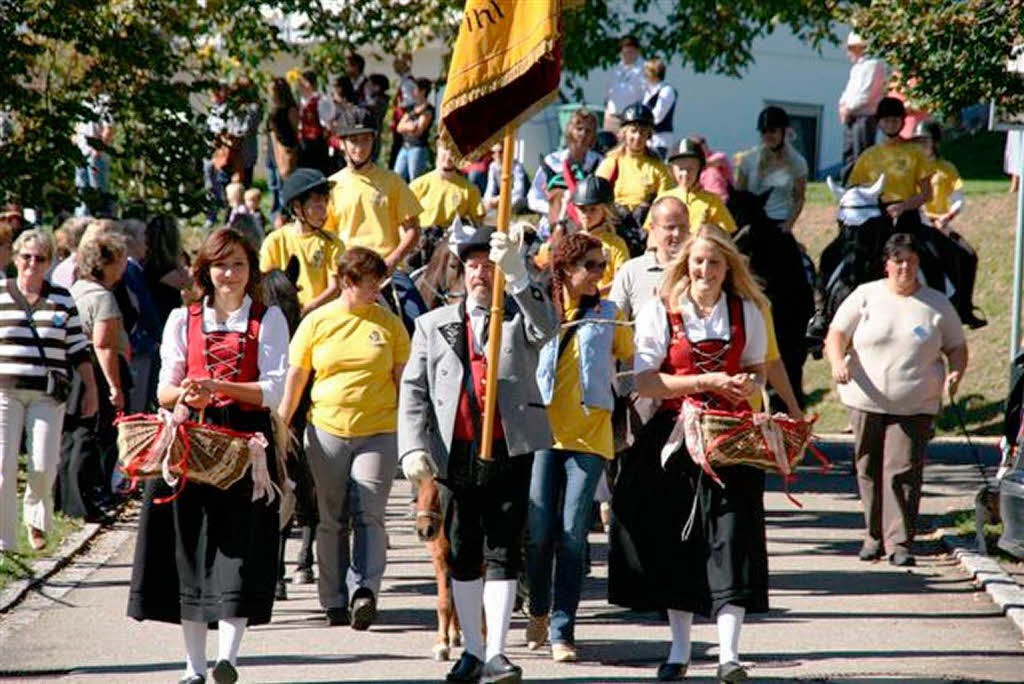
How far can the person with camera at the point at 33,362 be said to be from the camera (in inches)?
502

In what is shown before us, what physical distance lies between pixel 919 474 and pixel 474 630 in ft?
15.1

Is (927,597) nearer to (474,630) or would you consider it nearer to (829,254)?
(474,630)

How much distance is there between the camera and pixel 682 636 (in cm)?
969

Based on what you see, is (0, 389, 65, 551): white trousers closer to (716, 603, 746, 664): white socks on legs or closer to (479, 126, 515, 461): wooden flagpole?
(479, 126, 515, 461): wooden flagpole

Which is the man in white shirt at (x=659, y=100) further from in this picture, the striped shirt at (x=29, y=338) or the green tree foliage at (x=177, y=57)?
the striped shirt at (x=29, y=338)

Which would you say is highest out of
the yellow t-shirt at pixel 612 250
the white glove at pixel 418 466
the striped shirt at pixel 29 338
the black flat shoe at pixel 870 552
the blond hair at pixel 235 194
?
the blond hair at pixel 235 194

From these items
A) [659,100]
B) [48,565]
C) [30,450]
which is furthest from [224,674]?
[659,100]

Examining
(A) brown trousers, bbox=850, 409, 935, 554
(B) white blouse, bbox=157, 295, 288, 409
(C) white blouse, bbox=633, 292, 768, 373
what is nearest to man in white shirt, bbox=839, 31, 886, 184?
(A) brown trousers, bbox=850, 409, 935, 554

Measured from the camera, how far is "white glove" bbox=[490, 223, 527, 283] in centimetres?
903

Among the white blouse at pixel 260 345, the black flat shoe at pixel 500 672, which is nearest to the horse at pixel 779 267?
the white blouse at pixel 260 345

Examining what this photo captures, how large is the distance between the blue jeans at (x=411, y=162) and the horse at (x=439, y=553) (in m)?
12.0

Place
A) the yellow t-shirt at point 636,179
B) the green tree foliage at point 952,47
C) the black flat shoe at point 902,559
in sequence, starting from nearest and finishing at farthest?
the green tree foliage at point 952,47
the black flat shoe at point 902,559
the yellow t-shirt at point 636,179

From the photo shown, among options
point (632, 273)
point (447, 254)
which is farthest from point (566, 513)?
point (447, 254)

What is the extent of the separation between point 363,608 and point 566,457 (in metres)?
1.36
